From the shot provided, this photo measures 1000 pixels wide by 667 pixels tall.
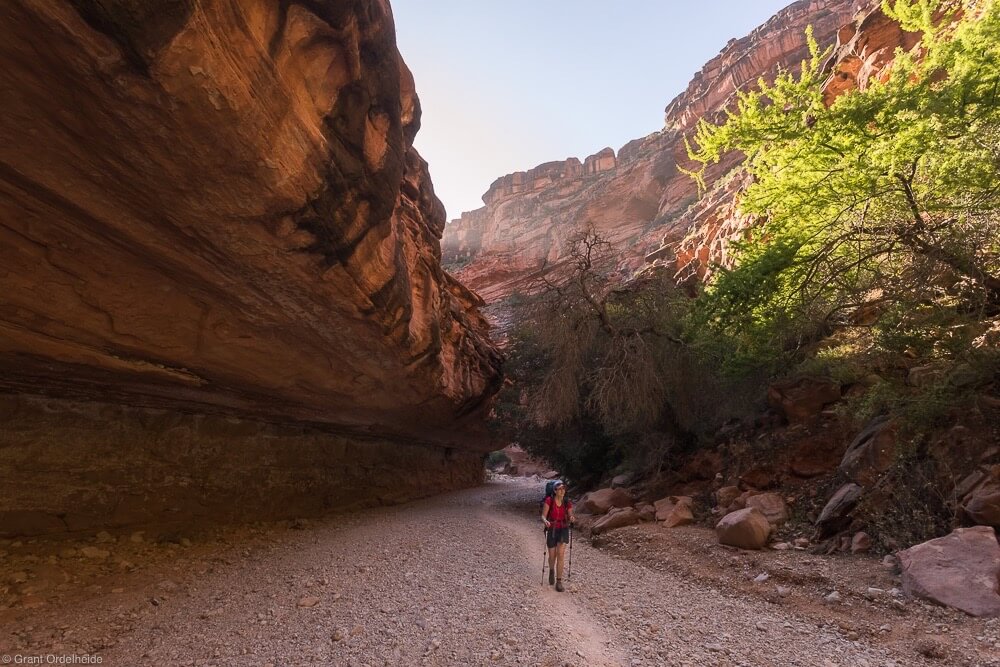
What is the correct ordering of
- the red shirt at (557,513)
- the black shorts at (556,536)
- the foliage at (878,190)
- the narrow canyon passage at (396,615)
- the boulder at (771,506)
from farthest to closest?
the boulder at (771,506) < the foliage at (878,190) < the red shirt at (557,513) < the black shorts at (556,536) < the narrow canyon passage at (396,615)

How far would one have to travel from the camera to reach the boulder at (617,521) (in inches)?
356

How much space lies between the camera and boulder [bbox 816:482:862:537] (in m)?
6.28

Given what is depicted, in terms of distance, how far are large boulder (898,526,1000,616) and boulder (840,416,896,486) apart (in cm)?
203

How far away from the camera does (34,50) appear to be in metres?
2.93

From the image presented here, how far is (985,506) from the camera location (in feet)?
15.2

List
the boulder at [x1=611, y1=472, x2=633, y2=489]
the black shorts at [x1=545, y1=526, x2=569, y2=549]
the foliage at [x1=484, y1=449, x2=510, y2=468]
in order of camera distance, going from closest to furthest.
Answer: the black shorts at [x1=545, y1=526, x2=569, y2=549] < the boulder at [x1=611, y1=472, x2=633, y2=489] < the foliage at [x1=484, y1=449, x2=510, y2=468]

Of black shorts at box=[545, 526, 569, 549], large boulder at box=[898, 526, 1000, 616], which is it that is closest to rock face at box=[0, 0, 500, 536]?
black shorts at box=[545, 526, 569, 549]

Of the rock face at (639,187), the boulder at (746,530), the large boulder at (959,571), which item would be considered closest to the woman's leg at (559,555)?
the boulder at (746,530)

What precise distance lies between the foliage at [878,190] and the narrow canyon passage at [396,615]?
540 cm

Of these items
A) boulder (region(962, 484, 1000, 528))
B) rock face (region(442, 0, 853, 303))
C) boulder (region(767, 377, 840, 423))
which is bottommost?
boulder (region(962, 484, 1000, 528))

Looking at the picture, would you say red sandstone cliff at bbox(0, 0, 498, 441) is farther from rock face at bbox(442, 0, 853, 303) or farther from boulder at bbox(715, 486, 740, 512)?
rock face at bbox(442, 0, 853, 303)

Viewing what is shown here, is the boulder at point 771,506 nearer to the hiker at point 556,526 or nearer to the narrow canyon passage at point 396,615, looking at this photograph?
the narrow canyon passage at point 396,615

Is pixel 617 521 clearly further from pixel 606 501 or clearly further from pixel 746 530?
pixel 746 530

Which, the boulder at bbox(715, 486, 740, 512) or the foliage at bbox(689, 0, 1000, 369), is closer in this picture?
the foliage at bbox(689, 0, 1000, 369)
